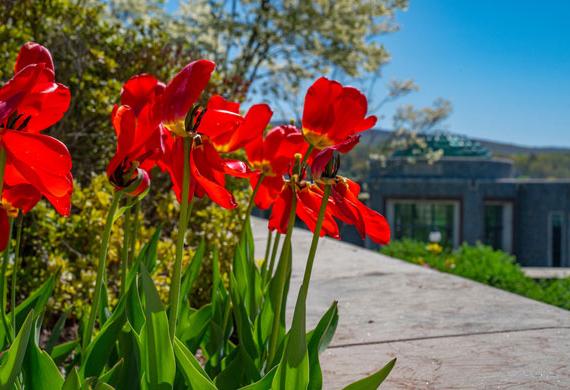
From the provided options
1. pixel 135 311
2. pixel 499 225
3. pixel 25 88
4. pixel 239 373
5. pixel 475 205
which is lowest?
pixel 499 225

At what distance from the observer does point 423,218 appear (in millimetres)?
25016

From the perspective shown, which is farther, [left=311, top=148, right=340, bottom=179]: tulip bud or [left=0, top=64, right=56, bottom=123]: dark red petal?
[left=311, top=148, right=340, bottom=179]: tulip bud

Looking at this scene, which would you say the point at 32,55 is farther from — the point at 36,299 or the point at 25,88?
the point at 36,299

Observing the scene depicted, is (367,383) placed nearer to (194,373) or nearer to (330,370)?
(194,373)

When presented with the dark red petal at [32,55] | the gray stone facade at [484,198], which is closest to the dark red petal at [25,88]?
the dark red petal at [32,55]

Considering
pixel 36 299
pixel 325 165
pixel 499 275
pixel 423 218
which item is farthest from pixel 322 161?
pixel 423 218

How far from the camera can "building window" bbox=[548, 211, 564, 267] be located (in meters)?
24.1

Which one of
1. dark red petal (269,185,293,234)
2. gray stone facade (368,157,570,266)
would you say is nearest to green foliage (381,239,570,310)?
dark red petal (269,185,293,234)

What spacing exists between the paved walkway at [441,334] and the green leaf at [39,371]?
79cm

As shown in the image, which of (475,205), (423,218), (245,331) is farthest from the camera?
(423,218)

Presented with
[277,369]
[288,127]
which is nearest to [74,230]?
[288,127]

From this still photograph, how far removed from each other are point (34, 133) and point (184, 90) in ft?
0.65

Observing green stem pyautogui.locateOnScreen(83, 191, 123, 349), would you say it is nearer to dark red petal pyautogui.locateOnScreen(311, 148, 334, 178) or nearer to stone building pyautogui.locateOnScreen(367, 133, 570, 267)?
dark red petal pyautogui.locateOnScreen(311, 148, 334, 178)

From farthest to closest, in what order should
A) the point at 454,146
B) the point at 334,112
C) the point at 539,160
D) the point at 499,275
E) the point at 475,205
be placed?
1. the point at 539,160
2. the point at 454,146
3. the point at 475,205
4. the point at 499,275
5. the point at 334,112
